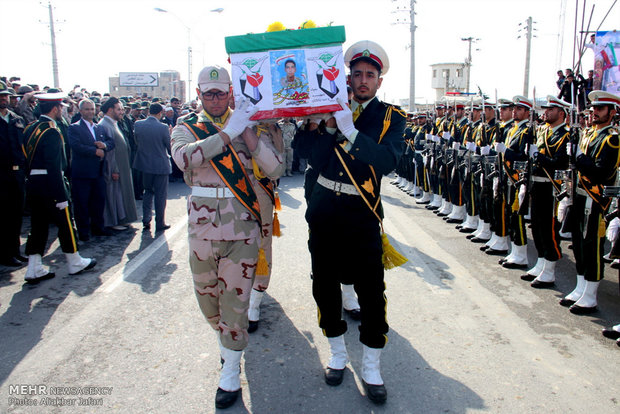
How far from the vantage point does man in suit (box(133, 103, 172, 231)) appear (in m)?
8.08

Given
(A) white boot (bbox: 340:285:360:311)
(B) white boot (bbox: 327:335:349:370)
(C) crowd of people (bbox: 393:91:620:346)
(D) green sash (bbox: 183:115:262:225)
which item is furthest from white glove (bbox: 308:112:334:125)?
(C) crowd of people (bbox: 393:91:620:346)

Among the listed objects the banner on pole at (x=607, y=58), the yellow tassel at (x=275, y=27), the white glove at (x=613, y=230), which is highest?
the banner on pole at (x=607, y=58)

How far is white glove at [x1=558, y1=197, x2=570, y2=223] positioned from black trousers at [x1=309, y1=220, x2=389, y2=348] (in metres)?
2.76

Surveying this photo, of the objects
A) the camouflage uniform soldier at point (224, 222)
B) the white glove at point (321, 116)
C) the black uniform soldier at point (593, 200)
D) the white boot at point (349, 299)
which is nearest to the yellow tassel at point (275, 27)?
the camouflage uniform soldier at point (224, 222)

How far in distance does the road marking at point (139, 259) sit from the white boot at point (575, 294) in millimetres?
4610

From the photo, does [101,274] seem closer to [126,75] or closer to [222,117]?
[222,117]

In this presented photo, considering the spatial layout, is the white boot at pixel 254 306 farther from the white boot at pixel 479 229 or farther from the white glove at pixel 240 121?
the white boot at pixel 479 229

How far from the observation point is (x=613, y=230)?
4.66 metres

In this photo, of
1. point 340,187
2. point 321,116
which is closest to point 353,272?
point 340,187

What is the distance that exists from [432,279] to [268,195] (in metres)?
2.54

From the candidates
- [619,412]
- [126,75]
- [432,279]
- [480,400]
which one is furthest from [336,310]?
[126,75]

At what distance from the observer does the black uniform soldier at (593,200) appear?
4.66 m

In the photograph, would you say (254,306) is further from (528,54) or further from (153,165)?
(528,54)

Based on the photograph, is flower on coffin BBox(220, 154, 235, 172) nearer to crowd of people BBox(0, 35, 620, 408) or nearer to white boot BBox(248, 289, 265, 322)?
crowd of people BBox(0, 35, 620, 408)
